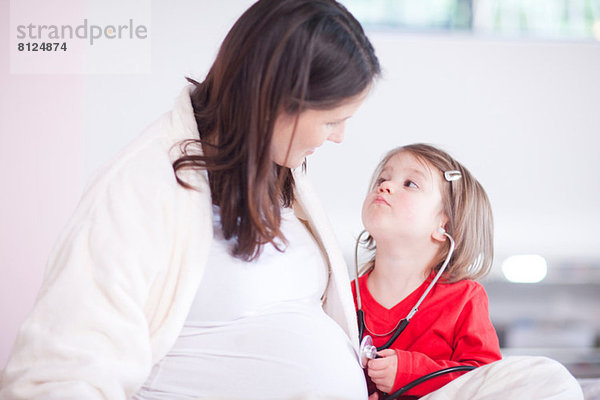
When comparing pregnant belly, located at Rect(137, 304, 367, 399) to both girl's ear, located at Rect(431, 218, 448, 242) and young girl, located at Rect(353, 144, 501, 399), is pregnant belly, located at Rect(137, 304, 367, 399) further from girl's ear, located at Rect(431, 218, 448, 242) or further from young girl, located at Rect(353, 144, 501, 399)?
girl's ear, located at Rect(431, 218, 448, 242)

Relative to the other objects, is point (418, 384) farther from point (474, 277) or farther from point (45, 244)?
point (45, 244)

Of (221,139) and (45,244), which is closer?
(221,139)

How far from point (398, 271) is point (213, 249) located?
2.24 feet

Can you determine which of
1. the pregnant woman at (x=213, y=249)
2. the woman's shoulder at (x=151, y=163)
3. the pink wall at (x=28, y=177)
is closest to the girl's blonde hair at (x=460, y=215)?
the pregnant woman at (x=213, y=249)

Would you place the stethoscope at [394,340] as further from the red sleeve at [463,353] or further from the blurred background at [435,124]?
the blurred background at [435,124]

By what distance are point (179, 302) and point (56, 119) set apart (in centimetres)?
174

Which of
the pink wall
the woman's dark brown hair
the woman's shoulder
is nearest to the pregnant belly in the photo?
the woman's dark brown hair

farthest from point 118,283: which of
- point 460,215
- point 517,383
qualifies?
point 460,215

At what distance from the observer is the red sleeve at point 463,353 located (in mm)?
1358

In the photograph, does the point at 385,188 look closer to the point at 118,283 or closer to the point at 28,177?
the point at 118,283

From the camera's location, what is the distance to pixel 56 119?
2.46m

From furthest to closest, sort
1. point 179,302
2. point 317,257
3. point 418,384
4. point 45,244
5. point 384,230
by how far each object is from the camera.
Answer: point 45,244 → point 384,230 → point 418,384 → point 317,257 → point 179,302

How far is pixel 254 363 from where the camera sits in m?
1.06

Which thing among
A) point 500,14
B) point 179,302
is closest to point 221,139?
point 179,302
